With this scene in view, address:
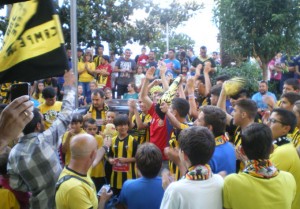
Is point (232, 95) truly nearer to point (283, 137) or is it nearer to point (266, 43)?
point (283, 137)

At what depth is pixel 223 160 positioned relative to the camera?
12.5 ft

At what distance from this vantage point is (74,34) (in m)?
6.70

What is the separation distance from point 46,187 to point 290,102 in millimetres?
3148

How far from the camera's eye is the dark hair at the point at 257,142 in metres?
3.06

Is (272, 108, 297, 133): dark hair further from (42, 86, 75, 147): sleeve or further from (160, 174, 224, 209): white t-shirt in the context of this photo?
(42, 86, 75, 147): sleeve

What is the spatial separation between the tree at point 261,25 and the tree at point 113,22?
13.8 ft

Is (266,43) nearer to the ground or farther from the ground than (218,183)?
farther from the ground

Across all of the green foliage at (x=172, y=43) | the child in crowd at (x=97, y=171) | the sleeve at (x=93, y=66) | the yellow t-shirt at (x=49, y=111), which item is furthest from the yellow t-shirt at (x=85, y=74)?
the green foliage at (x=172, y=43)

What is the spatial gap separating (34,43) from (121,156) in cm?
324

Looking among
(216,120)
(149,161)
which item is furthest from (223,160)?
(149,161)

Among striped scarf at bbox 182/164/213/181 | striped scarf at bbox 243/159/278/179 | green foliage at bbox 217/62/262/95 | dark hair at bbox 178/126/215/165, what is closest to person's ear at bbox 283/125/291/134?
striped scarf at bbox 243/159/278/179

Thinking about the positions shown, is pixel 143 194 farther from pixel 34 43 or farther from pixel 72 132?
pixel 72 132

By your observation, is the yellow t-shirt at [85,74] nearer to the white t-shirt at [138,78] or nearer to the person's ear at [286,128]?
the white t-shirt at [138,78]

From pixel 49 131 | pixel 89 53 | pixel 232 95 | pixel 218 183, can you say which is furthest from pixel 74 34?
pixel 89 53
